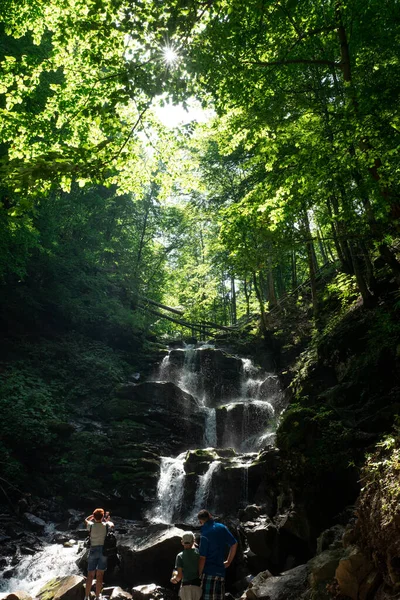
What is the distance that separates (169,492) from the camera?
46.2 ft

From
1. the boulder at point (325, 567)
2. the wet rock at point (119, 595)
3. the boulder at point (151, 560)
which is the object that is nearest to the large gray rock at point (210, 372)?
the boulder at point (151, 560)

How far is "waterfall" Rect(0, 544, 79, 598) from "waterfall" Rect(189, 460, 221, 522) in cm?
407

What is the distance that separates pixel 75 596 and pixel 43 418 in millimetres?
8921

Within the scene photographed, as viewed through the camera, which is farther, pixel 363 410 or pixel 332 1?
pixel 363 410

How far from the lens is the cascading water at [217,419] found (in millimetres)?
13344

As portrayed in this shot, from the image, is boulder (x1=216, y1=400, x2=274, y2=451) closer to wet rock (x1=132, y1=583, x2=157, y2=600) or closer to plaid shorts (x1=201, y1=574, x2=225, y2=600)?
wet rock (x1=132, y1=583, x2=157, y2=600)

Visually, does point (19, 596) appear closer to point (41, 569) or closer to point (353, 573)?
point (41, 569)

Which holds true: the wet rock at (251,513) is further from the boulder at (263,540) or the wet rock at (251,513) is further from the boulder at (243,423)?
the boulder at (243,423)

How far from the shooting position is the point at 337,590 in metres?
4.81

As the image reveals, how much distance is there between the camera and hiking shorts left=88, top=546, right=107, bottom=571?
8094 millimetres

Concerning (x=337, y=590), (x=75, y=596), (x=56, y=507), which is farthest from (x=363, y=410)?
(x=56, y=507)

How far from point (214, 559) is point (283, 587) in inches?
70.8

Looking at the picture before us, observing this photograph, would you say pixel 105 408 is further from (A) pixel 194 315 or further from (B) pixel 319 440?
(B) pixel 319 440

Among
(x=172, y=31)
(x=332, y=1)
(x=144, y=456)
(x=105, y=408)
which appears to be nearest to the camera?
(x=172, y=31)
